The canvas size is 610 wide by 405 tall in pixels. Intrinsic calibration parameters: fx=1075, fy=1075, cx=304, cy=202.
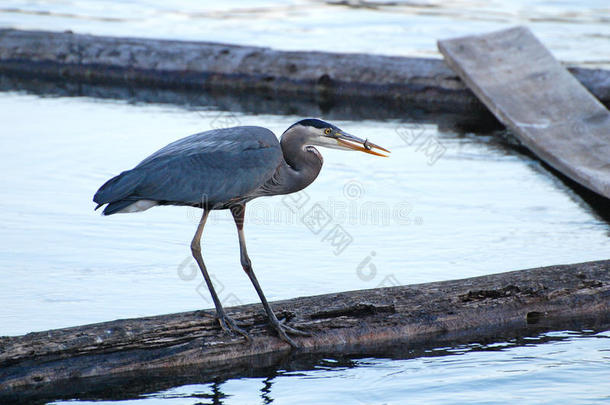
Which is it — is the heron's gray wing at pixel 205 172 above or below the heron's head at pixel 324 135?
below

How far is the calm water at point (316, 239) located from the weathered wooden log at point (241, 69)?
587 mm

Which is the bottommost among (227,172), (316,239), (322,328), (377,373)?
(377,373)

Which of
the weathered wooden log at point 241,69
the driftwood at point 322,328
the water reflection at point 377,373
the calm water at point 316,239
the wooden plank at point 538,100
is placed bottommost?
the water reflection at point 377,373

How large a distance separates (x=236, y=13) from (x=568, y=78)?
28.5ft

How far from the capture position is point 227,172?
5668mm

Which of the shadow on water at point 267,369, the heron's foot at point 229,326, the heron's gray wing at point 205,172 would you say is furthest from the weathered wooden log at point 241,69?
the heron's foot at point 229,326

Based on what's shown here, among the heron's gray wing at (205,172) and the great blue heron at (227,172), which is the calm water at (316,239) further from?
the heron's gray wing at (205,172)

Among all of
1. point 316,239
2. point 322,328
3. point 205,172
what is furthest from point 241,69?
point 322,328

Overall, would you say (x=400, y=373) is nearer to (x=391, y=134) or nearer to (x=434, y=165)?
(x=434, y=165)

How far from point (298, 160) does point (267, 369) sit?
3.76 feet

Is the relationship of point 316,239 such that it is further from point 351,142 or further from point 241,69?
point 241,69

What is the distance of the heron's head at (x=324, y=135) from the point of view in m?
5.78

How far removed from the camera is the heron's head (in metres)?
5.78

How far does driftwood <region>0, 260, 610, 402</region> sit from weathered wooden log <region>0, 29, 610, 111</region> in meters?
6.15
